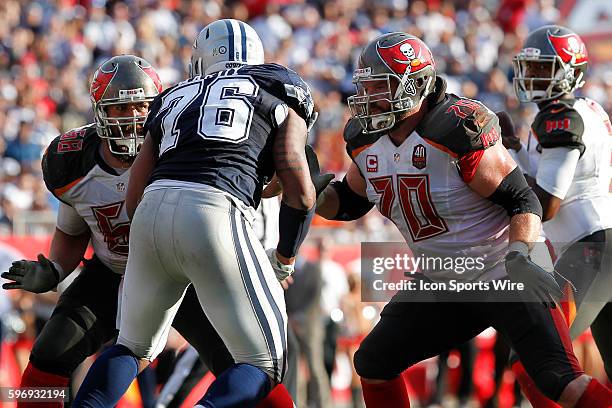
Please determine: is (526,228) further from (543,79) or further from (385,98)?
(543,79)

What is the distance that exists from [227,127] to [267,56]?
858 centimetres

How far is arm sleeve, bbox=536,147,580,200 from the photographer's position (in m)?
4.95

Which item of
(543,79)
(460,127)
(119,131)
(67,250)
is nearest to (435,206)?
(460,127)

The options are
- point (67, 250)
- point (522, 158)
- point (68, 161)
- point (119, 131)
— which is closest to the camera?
point (119, 131)

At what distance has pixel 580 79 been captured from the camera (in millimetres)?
5473

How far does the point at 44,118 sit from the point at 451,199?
6.71 m

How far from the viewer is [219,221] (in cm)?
389

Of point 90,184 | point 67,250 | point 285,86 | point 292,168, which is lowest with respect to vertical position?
point 67,250

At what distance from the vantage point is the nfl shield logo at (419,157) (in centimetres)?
447

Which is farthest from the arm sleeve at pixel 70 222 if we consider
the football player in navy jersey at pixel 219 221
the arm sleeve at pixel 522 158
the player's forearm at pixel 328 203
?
the arm sleeve at pixel 522 158

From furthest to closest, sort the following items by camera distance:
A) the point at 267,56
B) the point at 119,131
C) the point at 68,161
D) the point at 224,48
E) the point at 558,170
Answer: the point at 267,56 → the point at 558,170 → the point at 68,161 → the point at 119,131 → the point at 224,48

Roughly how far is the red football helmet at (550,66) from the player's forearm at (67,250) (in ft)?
7.66

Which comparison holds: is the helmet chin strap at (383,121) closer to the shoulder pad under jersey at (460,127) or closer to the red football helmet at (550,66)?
the shoulder pad under jersey at (460,127)

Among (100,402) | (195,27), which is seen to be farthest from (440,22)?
(100,402)
